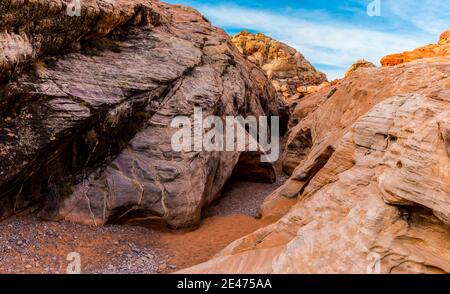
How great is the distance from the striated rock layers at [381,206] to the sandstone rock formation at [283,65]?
75045mm

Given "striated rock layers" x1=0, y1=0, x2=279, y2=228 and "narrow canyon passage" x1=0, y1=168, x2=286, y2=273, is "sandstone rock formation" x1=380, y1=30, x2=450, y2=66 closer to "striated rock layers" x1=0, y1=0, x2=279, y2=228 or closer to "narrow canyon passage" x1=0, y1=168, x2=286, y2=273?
"striated rock layers" x1=0, y1=0, x2=279, y2=228

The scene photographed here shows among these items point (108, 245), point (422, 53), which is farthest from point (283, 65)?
point (108, 245)

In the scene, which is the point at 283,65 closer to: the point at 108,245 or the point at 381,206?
the point at 108,245

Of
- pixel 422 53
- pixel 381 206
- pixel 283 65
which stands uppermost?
pixel 283 65

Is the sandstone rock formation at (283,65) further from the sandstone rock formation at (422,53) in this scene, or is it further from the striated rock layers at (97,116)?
the striated rock layers at (97,116)

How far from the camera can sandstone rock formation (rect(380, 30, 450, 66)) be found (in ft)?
102

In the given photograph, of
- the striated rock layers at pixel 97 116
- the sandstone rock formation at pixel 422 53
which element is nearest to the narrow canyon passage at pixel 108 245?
the striated rock layers at pixel 97 116

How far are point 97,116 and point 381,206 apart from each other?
54.1 ft

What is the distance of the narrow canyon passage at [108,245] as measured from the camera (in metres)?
15.6

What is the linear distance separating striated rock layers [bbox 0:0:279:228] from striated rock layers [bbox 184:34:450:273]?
7989 mm

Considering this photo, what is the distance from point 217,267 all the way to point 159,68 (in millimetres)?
16415

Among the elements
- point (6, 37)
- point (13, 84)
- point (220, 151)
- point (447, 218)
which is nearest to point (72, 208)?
point (13, 84)

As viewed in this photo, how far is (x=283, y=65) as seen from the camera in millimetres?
98750
